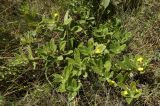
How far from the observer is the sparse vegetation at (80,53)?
2.54 m

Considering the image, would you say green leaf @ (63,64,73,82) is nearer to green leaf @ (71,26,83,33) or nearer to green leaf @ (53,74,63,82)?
green leaf @ (53,74,63,82)

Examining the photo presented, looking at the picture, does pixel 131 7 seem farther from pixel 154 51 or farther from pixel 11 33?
pixel 11 33

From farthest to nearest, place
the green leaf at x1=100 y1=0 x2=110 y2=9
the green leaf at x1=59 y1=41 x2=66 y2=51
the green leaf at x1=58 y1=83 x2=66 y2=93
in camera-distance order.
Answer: the green leaf at x1=100 y1=0 x2=110 y2=9 < the green leaf at x1=59 y1=41 x2=66 y2=51 < the green leaf at x1=58 y1=83 x2=66 y2=93

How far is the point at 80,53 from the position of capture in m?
2.59

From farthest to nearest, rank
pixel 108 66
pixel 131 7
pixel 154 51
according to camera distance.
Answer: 1. pixel 131 7
2. pixel 154 51
3. pixel 108 66

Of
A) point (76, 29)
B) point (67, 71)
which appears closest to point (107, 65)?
point (67, 71)

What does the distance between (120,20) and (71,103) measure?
787 millimetres

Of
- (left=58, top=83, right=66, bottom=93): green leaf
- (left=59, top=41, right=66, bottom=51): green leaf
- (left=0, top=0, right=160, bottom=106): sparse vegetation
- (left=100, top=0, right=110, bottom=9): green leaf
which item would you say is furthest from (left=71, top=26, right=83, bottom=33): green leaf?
(left=58, top=83, right=66, bottom=93): green leaf

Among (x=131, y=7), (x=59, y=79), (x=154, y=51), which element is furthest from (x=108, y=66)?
(x=131, y=7)

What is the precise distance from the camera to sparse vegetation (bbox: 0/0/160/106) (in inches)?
99.8

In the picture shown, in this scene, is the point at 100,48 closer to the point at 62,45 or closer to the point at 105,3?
the point at 62,45

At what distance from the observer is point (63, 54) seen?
266cm

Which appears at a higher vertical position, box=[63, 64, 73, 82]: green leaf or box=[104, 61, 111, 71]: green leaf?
box=[104, 61, 111, 71]: green leaf

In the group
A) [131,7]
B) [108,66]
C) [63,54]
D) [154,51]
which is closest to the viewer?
[108,66]
